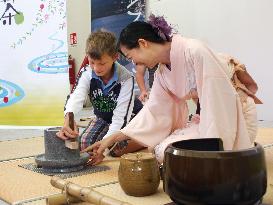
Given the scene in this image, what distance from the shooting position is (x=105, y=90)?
235cm

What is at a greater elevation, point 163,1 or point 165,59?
point 163,1

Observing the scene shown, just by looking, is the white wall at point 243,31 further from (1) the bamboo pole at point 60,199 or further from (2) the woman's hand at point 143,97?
(1) the bamboo pole at point 60,199

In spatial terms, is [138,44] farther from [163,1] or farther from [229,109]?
[163,1]

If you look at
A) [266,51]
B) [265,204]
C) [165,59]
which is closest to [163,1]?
[266,51]

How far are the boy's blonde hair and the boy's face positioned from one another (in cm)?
2

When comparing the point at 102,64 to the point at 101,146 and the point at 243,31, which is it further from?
the point at 243,31

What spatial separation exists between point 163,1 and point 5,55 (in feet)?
7.85

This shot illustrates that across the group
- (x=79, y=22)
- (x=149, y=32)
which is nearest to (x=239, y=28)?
(x=149, y=32)

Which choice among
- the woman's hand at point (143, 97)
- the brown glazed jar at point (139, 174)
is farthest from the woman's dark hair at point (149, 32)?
the woman's hand at point (143, 97)

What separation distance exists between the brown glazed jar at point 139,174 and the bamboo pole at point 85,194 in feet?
0.48

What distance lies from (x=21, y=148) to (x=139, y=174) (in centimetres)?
142

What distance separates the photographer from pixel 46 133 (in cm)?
180

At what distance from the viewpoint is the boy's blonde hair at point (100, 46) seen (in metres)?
2.14

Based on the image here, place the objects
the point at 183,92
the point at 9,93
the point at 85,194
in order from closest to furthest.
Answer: the point at 85,194 < the point at 183,92 < the point at 9,93
